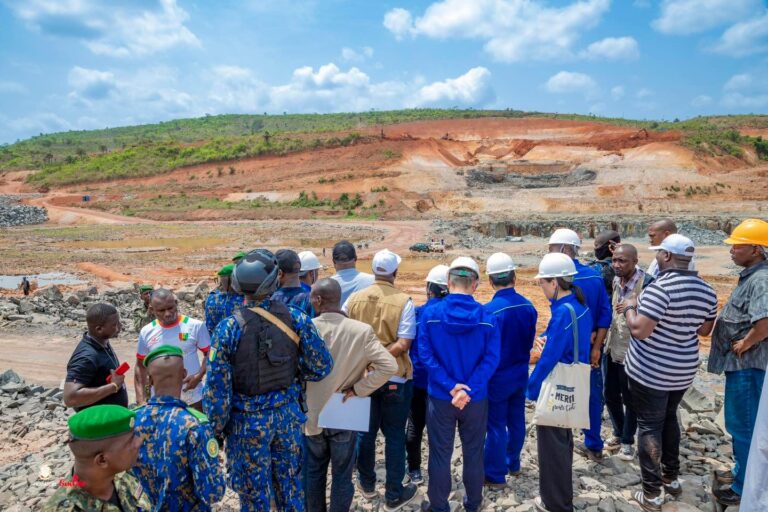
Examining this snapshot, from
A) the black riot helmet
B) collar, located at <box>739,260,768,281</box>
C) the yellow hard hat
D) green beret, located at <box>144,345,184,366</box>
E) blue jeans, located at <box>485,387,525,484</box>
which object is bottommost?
blue jeans, located at <box>485,387,525,484</box>

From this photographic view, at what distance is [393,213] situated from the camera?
3509 cm

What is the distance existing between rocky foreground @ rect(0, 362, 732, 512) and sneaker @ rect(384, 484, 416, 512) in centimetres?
5

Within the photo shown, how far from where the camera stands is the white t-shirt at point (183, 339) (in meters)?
4.21

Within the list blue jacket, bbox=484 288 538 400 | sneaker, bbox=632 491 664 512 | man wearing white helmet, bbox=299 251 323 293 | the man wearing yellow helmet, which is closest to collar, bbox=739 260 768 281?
the man wearing yellow helmet

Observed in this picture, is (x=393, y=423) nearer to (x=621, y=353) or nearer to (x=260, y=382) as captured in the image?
(x=260, y=382)

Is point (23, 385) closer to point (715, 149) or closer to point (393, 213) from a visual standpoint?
point (393, 213)

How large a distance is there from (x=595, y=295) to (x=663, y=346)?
77cm

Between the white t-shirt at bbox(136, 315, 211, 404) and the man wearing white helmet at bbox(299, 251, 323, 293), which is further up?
the man wearing white helmet at bbox(299, 251, 323, 293)

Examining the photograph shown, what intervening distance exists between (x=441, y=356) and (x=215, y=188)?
45.1m

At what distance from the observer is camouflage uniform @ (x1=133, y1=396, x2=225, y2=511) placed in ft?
7.80

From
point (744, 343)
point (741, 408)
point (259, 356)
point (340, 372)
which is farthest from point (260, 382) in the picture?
point (741, 408)

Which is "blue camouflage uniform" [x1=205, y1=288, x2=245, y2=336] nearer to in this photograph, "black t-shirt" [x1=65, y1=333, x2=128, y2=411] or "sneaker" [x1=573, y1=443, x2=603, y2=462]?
"black t-shirt" [x1=65, y1=333, x2=128, y2=411]

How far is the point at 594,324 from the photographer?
4488mm

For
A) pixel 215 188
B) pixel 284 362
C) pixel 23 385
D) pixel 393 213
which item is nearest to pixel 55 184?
pixel 215 188
